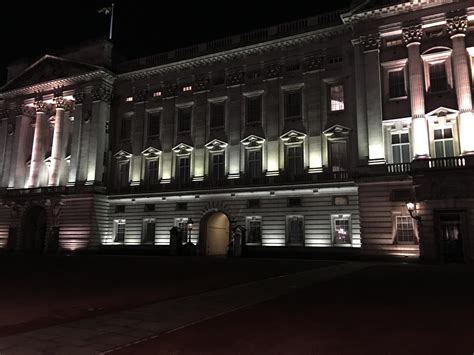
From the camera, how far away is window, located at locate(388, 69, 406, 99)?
3512 centimetres

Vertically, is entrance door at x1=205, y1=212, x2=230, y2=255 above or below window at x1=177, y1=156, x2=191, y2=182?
below

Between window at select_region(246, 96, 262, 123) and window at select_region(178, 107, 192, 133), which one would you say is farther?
window at select_region(178, 107, 192, 133)

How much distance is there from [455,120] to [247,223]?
1989 cm

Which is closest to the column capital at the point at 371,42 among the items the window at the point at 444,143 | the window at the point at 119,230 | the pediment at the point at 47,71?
the window at the point at 444,143

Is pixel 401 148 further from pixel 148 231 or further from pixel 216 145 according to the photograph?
pixel 148 231

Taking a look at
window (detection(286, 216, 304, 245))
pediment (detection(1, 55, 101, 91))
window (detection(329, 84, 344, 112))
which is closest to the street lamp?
window (detection(286, 216, 304, 245))

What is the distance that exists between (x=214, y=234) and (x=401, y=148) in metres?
20.5

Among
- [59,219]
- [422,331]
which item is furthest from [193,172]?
[422,331]

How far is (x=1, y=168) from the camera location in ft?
178

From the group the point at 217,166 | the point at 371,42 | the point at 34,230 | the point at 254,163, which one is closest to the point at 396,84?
the point at 371,42

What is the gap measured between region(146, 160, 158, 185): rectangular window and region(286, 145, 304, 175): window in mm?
15570

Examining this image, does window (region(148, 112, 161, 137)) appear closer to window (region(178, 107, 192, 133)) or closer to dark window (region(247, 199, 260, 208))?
window (region(178, 107, 192, 133))

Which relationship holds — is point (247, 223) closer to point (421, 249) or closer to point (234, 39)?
point (421, 249)

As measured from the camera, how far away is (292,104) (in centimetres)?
4044
